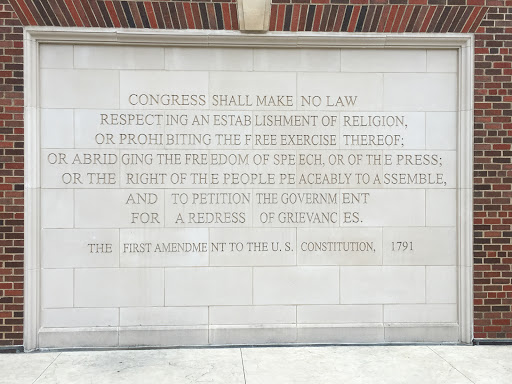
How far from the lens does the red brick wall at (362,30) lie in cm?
481

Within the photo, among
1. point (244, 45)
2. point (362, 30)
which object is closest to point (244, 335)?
point (244, 45)

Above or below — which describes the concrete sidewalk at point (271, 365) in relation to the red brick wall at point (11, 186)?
below

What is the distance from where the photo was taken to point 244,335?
5.00 metres

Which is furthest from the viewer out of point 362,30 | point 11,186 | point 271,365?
point 362,30

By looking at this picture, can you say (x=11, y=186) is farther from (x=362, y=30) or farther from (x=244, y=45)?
(x=362, y=30)

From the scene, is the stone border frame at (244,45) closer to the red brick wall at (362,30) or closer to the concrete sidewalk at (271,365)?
the red brick wall at (362,30)

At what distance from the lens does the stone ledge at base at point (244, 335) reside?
4902 millimetres

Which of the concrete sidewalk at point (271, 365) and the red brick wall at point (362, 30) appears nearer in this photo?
the concrete sidewalk at point (271, 365)

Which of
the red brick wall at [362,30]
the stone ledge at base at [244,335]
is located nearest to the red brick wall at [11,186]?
the red brick wall at [362,30]

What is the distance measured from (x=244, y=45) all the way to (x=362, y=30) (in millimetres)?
1308

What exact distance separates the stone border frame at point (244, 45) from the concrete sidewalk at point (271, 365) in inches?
17.9

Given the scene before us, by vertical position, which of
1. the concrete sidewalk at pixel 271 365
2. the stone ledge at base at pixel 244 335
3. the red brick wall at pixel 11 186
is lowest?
the concrete sidewalk at pixel 271 365

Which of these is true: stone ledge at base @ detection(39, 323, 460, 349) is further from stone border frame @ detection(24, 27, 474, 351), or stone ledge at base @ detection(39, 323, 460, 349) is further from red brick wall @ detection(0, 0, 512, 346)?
red brick wall @ detection(0, 0, 512, 346)

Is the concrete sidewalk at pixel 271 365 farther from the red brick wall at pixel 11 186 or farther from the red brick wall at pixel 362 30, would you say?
the red brick wall at pixel 362 30
